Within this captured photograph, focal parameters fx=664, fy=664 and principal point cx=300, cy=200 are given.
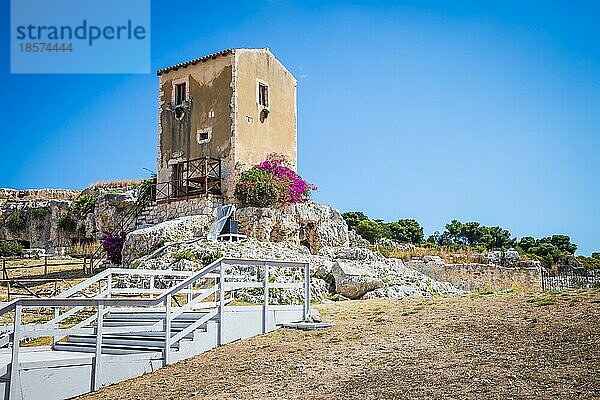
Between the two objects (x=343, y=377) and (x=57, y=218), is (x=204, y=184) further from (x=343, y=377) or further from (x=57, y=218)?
(x=343, y=377)

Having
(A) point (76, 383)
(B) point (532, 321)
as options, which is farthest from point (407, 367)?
(A) point (76, 383)

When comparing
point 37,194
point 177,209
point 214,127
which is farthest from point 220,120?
point 37,194

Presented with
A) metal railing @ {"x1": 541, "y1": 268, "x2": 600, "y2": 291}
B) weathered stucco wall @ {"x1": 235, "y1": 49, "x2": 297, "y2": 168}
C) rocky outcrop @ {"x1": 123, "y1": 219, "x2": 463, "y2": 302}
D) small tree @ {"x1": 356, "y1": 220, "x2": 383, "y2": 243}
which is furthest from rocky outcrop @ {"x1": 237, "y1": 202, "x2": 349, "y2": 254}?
small tree @ {"x1": 356, "y1": 220, "x2": 383, "y2": 243}

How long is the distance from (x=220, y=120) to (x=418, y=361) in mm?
18330

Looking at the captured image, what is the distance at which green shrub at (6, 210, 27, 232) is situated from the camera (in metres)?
36.4

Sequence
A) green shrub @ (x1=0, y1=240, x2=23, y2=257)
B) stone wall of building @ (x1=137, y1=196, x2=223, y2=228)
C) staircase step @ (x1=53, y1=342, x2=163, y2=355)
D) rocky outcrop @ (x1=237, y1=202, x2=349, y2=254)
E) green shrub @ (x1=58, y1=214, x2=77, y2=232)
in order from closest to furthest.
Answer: staircase step @ (x1=53, y1=342, x2=163, y2=355)
rocky outcrop @ (x1=237, y1=202, x2=349, y2=254)
stone wall of building @ (x1=137, y1=196, x2=223, y2=228)
green shrub @ (x1=0, y1=240, x2=23, y2=257)
green shrub @ (x1=58, y1=214, x2=77, y2=232)

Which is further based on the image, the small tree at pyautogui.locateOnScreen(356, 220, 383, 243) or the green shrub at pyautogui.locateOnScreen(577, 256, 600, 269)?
the small tree at pyautogui.locateOnScreen(356, 220, 383, 243)

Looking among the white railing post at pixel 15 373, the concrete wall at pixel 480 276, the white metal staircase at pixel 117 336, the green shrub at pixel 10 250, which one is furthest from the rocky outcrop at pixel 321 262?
the green shrub at pixel 10 250

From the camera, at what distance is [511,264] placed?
2770 centimetres

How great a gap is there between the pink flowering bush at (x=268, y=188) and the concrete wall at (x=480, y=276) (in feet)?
17.5

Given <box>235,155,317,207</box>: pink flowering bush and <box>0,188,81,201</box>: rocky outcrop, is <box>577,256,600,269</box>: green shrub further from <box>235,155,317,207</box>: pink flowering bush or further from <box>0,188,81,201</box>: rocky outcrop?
<box>0,188,81,201</box>: rocky outcrop

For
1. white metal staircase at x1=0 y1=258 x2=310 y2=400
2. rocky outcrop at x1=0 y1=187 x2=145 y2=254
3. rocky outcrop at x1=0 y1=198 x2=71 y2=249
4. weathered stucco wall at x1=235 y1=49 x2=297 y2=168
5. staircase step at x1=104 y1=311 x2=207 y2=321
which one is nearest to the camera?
white metal staircase at x1=0 y1=258 x2=310 y2=400

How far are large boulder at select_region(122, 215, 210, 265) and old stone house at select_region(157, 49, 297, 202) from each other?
2.08 metres

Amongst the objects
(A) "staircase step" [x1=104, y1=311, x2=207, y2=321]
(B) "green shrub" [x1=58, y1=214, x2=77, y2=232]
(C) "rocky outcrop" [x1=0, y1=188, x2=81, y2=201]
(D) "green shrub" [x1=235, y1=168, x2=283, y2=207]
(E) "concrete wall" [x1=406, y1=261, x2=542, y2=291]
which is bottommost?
(E) "concrete wall" [x1=406, y1=261, x2=542, y2=291]
